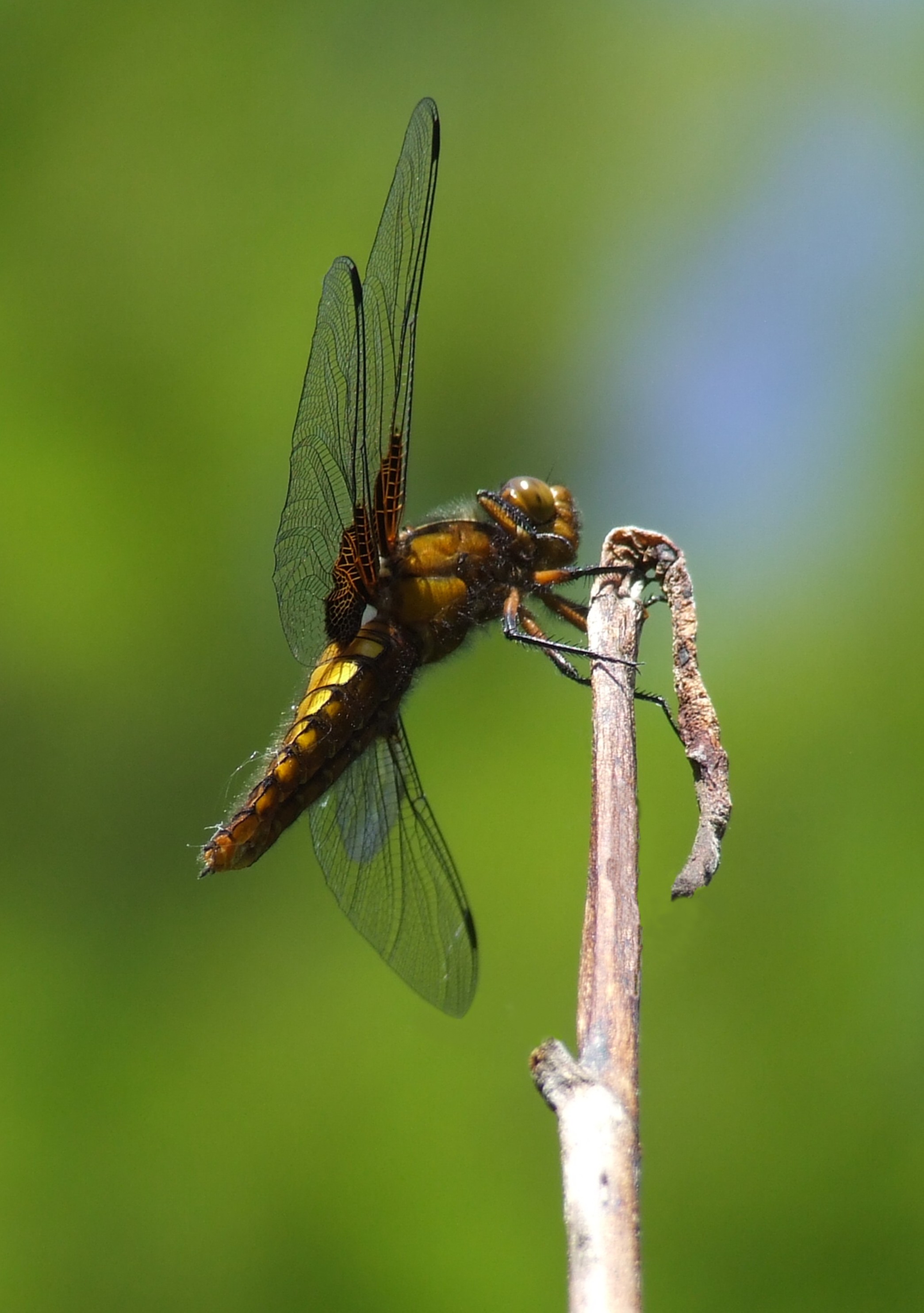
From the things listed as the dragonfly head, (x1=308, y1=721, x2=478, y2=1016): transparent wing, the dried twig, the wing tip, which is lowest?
the dried twig

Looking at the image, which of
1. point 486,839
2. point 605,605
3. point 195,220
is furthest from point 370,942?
point 195,220

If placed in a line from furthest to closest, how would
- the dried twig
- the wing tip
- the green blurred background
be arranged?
the green blurred background, the wing tip, the dried twig

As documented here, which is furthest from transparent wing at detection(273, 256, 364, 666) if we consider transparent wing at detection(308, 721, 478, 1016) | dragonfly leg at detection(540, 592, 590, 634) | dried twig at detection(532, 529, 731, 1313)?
dried twig at detection(532, 529, 731, 1313)

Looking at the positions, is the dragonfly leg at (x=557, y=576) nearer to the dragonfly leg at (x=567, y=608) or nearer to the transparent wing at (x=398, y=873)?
the dragonfly leg at (x=567, y=608)

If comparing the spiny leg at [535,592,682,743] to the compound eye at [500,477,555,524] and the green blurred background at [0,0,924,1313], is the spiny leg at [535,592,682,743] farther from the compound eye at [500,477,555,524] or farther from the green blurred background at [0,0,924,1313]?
the green blurred background at [0,0,924,1313]

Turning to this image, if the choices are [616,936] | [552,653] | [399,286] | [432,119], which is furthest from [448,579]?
[616,936]

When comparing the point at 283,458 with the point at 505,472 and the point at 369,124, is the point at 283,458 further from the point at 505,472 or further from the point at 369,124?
the point at 369,124

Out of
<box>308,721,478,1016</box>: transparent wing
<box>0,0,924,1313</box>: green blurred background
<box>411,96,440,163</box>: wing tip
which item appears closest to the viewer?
<box>411,96,440,163</box>: wing tip
